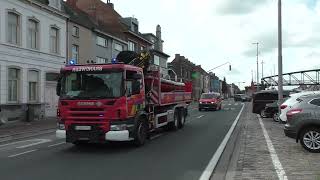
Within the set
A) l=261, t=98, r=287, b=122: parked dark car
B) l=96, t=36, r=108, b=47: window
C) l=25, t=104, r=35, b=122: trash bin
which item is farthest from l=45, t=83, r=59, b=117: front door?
l=261, t=98, r=287, b=122: parked dark car

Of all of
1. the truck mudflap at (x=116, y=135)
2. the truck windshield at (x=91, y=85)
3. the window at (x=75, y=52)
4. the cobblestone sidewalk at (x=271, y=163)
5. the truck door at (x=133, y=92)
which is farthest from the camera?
the window at (x=75, y=52)

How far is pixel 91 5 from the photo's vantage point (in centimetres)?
6569

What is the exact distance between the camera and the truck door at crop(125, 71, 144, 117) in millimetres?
16328

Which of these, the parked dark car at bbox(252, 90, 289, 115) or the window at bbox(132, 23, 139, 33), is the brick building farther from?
the parked dark car at bbox(252, 90, 289, 115)

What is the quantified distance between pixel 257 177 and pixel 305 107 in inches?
198

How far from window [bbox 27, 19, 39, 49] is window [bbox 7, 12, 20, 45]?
1494 mm

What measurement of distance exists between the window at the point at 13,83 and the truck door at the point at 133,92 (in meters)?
17.6

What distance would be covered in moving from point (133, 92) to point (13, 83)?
738 inches

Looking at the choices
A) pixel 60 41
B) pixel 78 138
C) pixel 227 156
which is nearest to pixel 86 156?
pixel 78 138

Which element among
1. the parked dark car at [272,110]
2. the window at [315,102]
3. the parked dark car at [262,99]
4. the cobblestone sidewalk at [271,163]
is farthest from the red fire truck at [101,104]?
the parked dark car at [262,99]

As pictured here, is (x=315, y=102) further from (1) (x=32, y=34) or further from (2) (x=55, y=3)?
(2) (x=55, y=3)

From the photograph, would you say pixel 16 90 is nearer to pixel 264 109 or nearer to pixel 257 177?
pixel 264 109

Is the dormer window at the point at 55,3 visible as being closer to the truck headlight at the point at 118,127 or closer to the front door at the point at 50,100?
the front door at the point at 50,100

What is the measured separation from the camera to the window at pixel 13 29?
32.9 meters
